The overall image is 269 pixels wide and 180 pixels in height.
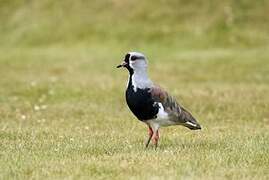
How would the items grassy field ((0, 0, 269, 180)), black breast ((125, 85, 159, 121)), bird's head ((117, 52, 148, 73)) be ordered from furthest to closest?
bird's head ((117, 52, 148, 73)), black breast ((125, 85, 159, 121)), grassy field ((0, 0, 269, 180))

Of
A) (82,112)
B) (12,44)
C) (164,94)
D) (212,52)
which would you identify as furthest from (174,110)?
(12,44)

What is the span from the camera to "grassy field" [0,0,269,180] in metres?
9.48

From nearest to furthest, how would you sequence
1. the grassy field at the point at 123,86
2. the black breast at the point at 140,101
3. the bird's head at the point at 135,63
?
the grassy field at the point at 123,86
the black breast at the point at 140,101
the bird's head at the point at 135,63

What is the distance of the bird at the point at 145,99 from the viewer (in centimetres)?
1034

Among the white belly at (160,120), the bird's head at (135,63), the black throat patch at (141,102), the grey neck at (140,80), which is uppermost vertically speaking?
the bird's head at (135,63)

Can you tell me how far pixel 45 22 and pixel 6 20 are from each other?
11.3ft

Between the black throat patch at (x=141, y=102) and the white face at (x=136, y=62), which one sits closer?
the black throat patch at (x=141, y=102)

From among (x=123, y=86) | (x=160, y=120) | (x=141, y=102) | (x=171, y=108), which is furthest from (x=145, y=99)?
(x=123, y=86)

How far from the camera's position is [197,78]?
2311cm

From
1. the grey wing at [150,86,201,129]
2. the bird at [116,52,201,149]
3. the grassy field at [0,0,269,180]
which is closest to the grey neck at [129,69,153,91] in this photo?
the bird at [116,52,201,149]

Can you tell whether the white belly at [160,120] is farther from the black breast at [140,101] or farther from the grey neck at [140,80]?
the grey neck at [140,80]

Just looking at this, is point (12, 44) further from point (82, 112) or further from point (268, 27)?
point (82, 112)

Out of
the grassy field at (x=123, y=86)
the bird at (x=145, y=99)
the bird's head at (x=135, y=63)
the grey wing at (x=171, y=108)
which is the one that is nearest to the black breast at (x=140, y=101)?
the bird at (x=145, y=99)

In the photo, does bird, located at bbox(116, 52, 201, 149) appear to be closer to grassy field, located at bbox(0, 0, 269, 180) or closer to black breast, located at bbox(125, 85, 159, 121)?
black breast, located at bbox(125, 85, 159, 121)
